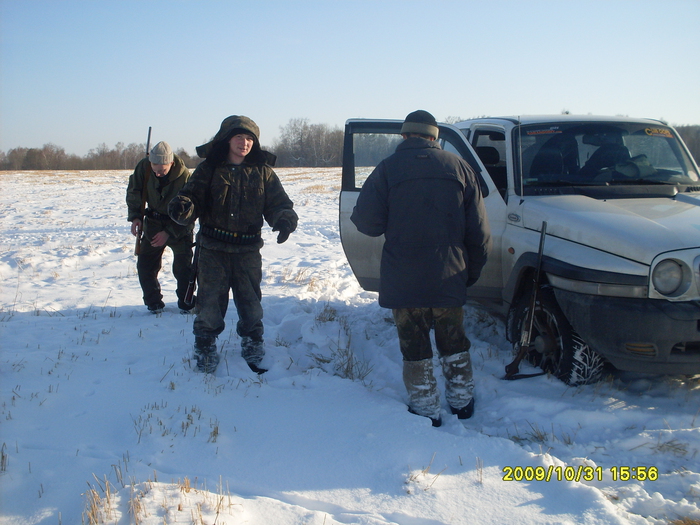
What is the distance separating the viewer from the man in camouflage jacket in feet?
12.8

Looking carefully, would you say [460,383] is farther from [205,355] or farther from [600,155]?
[600,155]

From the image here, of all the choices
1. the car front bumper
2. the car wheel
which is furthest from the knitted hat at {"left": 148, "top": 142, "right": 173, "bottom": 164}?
the car front bumper

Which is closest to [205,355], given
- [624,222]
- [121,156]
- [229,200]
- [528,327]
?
[229,200]

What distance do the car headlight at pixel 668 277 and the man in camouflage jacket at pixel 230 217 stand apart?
2510 millimetres

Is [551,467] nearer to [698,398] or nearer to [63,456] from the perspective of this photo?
[698,398]

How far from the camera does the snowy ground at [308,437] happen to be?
94.9 inches

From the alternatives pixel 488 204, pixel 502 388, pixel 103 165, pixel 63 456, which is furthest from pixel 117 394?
pixel 103 165

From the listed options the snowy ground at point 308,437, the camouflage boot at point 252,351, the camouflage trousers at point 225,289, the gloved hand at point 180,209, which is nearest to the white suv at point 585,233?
the snowy ground at point 308,437

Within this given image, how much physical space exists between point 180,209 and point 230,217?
0.38 metres

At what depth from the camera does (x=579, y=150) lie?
4402 millimetres

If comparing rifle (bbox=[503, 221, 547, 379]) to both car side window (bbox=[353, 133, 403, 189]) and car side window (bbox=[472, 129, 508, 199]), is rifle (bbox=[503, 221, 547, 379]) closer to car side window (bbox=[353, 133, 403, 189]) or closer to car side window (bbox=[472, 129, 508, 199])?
car side window (bbox=[472, 129, 508, 199])

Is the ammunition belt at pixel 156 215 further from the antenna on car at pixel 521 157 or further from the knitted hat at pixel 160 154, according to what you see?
the antenna on car at pixel 521 157

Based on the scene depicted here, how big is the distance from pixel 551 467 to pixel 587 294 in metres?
1.17
